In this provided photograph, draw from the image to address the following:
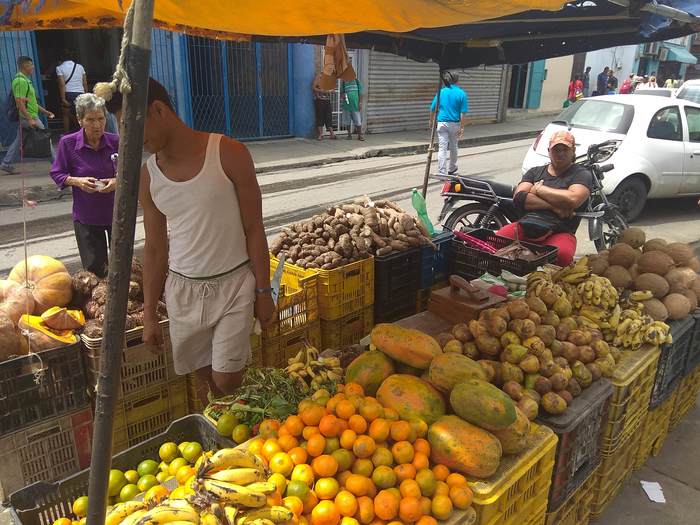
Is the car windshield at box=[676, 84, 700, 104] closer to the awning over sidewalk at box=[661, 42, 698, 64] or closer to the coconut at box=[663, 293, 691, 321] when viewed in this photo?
the coconut at box=[663, 293, 691, 321]

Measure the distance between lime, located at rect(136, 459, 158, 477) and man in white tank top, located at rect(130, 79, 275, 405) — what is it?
747 millimetres

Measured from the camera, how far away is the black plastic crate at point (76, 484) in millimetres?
1973

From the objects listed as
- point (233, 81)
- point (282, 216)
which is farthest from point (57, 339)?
point (233, 81)

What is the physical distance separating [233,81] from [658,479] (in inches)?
554

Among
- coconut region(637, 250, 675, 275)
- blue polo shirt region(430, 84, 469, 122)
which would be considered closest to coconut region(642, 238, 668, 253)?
coconut region(637, 250, 675, 275)

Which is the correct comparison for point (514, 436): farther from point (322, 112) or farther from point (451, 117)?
point (322, 112)

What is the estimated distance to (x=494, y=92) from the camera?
22.7 metres

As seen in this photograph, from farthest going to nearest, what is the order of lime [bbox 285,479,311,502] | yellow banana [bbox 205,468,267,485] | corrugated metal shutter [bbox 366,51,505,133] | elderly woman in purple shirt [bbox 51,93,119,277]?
corrugated metal shutter [bbox 366,51,505,133]
elderly woman in purple shirt [bbox 51,93,119,277]
lime [bbox 285,479,311,502]
yellow banana [bbox 205,468,267,485]

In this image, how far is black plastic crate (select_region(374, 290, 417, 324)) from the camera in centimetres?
443

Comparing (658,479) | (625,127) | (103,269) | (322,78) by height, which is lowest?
(658,479)

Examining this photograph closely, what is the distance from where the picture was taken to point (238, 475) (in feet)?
5.88

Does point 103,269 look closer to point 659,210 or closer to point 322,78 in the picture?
point 322,78

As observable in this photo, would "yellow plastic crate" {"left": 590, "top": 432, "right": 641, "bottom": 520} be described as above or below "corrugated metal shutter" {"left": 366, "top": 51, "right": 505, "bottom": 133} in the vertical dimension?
below

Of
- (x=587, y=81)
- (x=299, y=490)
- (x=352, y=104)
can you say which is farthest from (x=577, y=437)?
(x=587, y=81)
